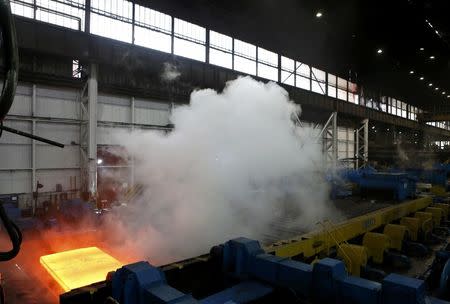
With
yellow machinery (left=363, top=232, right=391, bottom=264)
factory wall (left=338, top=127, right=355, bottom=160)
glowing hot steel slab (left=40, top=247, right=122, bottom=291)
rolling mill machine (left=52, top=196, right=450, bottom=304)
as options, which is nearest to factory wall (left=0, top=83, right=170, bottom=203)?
glowing hot steel slab (left=40, top=247, right=122, bottom=291)

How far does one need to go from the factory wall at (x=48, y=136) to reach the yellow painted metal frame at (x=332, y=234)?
8.08 meters

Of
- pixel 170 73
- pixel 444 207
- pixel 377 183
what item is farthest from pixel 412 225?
pixel 170 73

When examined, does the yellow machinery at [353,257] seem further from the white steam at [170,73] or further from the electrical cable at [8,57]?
the white steam at [170,73]

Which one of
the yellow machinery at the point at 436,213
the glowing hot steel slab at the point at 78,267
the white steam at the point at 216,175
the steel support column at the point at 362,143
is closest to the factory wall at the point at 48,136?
the white steam at the point at 216,175

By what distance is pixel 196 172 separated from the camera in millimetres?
7160

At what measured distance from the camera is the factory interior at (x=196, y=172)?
3.34 m

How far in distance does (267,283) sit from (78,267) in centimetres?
259

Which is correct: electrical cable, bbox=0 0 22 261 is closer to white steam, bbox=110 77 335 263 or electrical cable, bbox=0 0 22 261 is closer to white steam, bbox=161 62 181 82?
white steam, bbox=110 77 335 263

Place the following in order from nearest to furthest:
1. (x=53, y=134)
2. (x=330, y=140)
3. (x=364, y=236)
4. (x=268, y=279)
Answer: (x=268, y=279), (x=364, y=236), (x=53, y=134), (x=330, y=140)

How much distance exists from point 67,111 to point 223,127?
6.02 metres

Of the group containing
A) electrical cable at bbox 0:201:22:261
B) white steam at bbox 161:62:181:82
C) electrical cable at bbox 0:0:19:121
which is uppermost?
white steam at bbox 161:62:181:82

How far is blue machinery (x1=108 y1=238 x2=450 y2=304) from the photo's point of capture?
246cm

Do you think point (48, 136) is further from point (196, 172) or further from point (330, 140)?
point (330, 140)

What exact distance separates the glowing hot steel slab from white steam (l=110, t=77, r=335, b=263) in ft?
4.57
